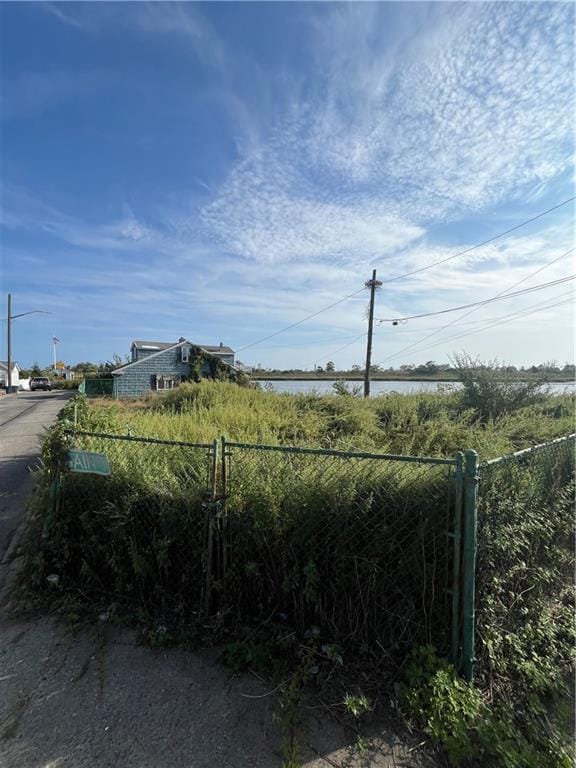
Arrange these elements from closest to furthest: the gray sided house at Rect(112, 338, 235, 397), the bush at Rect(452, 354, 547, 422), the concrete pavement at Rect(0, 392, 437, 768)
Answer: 1. the concrete pavement at Rect(0, 392, 437, 768)
2. the bush at Rect(452, 354, 547, 422)
3. the gray sided house at Rect(112, 338, 235, 397)

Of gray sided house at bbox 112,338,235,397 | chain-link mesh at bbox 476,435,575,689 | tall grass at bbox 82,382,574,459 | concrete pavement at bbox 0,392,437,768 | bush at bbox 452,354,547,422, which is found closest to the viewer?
concrete pavement at bbox 0,392,437,768

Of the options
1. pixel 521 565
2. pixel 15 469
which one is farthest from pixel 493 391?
pixel 15 469

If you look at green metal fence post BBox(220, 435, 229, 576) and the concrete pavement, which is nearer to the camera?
the concrete pavement

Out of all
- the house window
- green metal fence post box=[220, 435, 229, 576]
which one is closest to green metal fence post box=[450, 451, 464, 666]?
green metal fence post box=[220, 435, 229, 576]

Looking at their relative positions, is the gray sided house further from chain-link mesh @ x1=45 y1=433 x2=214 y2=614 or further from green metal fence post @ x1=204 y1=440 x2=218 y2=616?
green metal fence post @ x1=204 y1=440 x2=218 y2=616

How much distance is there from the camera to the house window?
1193 inches

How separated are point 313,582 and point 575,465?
2736 mm

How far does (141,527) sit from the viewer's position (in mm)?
2947

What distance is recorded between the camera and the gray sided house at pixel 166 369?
29703mm

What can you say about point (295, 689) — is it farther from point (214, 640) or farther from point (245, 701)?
point (214, 640)

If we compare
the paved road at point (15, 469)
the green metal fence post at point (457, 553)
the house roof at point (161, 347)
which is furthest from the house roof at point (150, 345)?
the green metal fence post at point (457, 553)

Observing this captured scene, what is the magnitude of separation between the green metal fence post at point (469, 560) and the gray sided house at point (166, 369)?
28.4 metres

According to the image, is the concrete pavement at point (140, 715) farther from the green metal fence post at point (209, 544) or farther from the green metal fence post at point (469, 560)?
the green metal fence post at point (469, 560)

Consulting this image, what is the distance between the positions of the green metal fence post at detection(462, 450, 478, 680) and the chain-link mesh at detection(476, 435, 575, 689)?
127 mm
